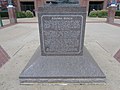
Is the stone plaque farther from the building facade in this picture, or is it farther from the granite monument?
the building facade

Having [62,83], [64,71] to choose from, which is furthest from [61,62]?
[62,83]

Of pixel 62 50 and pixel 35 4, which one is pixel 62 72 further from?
pixel 35 4

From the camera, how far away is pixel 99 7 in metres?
30.8

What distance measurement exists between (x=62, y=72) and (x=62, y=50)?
0.64 m

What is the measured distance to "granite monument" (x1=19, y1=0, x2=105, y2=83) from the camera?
3146 mm

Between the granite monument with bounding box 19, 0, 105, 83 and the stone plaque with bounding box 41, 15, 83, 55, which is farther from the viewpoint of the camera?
the stone plaque with bounding box 41, 15, 83, 55

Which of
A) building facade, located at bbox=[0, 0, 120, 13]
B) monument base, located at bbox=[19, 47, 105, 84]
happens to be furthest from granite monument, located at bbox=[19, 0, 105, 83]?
building facade, located at bbox=[0, 0, 120, 13]

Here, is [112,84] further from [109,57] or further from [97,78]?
[109,57]

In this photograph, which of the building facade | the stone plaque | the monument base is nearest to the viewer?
the monument base

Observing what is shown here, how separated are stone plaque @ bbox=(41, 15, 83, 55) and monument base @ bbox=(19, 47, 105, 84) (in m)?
0.28

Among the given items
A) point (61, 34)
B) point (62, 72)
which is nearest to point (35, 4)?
point (61, 34)

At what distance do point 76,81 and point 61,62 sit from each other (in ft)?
2.01

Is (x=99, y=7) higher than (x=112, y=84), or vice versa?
(x=99, y=7)

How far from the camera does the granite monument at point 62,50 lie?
315cm
